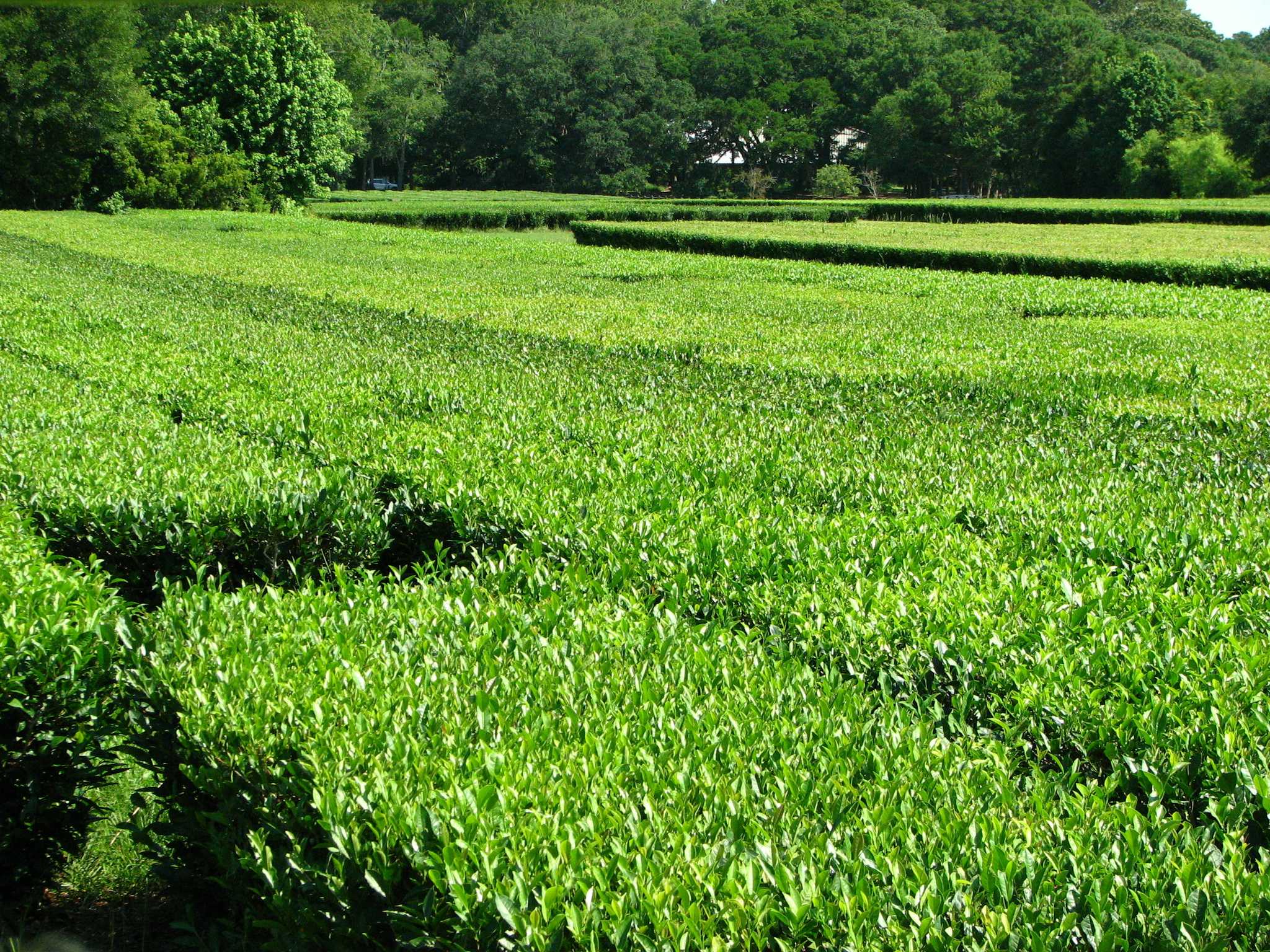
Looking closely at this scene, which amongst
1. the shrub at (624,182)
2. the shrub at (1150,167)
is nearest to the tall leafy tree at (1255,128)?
the shrub at (1150,167)

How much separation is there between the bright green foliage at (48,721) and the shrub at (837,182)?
72911mm

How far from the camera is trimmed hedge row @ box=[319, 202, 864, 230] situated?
45094 millimetres

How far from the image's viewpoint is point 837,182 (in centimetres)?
7206

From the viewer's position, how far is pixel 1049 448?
7164 millimetres

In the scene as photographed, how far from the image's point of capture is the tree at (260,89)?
149 feet

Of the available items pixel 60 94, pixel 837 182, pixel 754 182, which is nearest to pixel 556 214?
pixel 60 94

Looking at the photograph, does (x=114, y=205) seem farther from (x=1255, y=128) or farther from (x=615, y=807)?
(x=1255, y=128)

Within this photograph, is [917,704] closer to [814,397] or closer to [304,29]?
[814,397]

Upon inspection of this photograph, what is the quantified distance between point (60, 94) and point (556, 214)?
64.7 ft

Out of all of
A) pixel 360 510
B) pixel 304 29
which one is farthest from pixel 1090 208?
pixel 360 510

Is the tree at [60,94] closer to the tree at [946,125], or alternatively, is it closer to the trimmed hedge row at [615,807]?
the trimmed hedge row at [615,807]

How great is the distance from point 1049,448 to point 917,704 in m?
4.16

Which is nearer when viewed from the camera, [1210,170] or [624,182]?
[1210,170]

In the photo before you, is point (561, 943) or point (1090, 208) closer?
point (561, 943)
